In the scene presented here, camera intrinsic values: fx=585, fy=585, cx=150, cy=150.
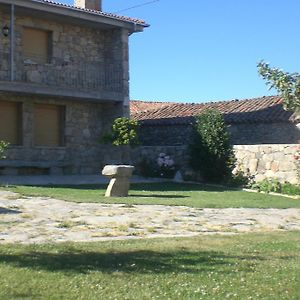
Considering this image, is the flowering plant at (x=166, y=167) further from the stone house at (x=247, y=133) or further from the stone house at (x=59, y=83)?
the stone house at (x=59, y=83)

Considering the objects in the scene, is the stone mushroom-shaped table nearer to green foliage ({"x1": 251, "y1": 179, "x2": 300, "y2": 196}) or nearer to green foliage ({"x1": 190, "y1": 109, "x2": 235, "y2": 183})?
green foliage ({"x1": 251, "y1": 179, "x2": 300, "y2": 196})

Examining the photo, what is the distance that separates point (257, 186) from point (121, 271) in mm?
13291

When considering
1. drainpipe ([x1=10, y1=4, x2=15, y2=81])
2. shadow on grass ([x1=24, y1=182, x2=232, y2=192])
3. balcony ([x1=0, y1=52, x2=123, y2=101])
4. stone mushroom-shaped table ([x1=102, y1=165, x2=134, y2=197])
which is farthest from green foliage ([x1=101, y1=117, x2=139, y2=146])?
stone mushroom-shaped table ([x1=102, y1=165, x2=134, y2=197])

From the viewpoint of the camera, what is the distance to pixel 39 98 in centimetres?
2073

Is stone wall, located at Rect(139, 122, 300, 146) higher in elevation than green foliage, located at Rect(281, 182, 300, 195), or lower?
higher

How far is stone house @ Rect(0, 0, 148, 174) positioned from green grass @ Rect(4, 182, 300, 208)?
4.25 metres

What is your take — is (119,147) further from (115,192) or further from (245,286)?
(245,286)

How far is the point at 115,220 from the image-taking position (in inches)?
382

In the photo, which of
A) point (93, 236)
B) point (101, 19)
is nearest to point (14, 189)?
point (93, 236)

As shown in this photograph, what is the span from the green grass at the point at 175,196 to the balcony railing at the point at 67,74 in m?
5.08

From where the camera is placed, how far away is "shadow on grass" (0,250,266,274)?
18.8 feet

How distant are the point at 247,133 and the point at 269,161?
523cm

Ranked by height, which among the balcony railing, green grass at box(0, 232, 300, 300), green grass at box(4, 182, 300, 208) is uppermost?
the balcony railing

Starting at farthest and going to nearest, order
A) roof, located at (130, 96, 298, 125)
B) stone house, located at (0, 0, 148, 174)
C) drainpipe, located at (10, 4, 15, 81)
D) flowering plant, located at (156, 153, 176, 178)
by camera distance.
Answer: roof, located at (130, 96, 298, 125)
flowering plant, located at (156, 153, 176, 178)
stone house, located at (0, 0, 148, 174)
drainpipe, located at (10, 4, 15, 81)
